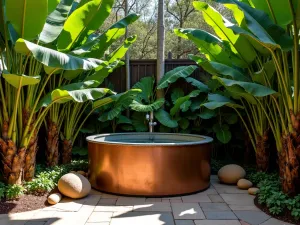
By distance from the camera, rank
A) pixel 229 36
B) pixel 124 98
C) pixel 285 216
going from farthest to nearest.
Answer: pixel 124 98 < pixel 229 36 < pixel 285 216

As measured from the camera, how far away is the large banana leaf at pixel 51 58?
305 centimetres

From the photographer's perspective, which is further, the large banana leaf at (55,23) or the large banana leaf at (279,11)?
the large banana leaf at (55,23)

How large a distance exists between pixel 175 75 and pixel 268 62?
6.40 ft

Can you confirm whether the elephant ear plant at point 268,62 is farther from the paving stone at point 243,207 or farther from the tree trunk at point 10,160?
the tree trunk at point 10,160

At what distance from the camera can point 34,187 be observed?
3857 millimetres

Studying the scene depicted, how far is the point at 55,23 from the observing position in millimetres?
3936

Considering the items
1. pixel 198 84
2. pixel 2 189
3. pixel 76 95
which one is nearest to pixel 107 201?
pixel 2 189

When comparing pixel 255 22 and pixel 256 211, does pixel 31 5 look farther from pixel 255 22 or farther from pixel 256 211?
pixel 256 211

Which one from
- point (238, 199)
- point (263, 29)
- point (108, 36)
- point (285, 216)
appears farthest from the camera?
point (108, 36)

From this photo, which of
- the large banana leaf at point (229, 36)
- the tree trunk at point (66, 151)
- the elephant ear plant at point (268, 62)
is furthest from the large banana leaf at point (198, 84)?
the tree trunk at point (66, 151)

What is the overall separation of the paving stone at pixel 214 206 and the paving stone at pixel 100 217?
1.07m

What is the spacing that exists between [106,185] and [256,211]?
1910 mm

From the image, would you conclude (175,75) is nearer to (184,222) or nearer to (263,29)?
(263,29)

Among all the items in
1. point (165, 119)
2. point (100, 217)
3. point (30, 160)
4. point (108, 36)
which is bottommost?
point (100, 217)
